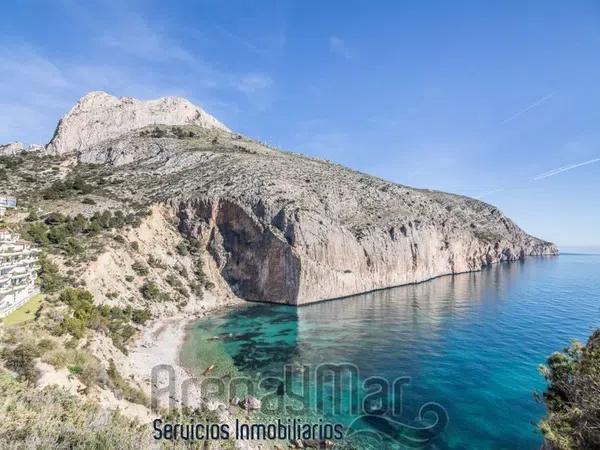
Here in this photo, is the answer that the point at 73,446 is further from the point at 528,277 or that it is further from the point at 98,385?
the point at 528,277

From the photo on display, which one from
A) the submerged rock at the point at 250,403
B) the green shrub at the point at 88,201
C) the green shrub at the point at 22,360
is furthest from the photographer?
the green shrub at the point at 88,201

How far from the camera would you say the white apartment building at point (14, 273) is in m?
21.6

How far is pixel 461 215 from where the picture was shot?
111812 millimetres

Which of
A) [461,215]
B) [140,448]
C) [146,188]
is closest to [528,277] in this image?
[461,215]

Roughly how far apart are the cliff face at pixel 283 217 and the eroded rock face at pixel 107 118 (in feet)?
78.1

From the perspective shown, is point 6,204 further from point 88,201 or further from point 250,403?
point 250,403

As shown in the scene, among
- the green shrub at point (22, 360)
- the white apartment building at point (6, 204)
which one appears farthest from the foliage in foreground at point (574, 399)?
the white apartment building at point (6, 204)

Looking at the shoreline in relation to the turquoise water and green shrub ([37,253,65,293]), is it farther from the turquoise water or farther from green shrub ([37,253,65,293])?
green shrub ([37,253,65,293])

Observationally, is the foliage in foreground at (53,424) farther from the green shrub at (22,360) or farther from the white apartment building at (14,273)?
the white apartment building at (14,273)

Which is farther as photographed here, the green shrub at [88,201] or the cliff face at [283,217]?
the cliff face at [283,217]

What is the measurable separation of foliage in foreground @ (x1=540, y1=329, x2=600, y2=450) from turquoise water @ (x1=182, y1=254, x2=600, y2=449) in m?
6.25

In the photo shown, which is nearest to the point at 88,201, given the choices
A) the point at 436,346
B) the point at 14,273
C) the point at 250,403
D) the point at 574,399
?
the point at 14,273

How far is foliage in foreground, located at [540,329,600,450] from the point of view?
10.1 m

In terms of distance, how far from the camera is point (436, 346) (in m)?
31.9
